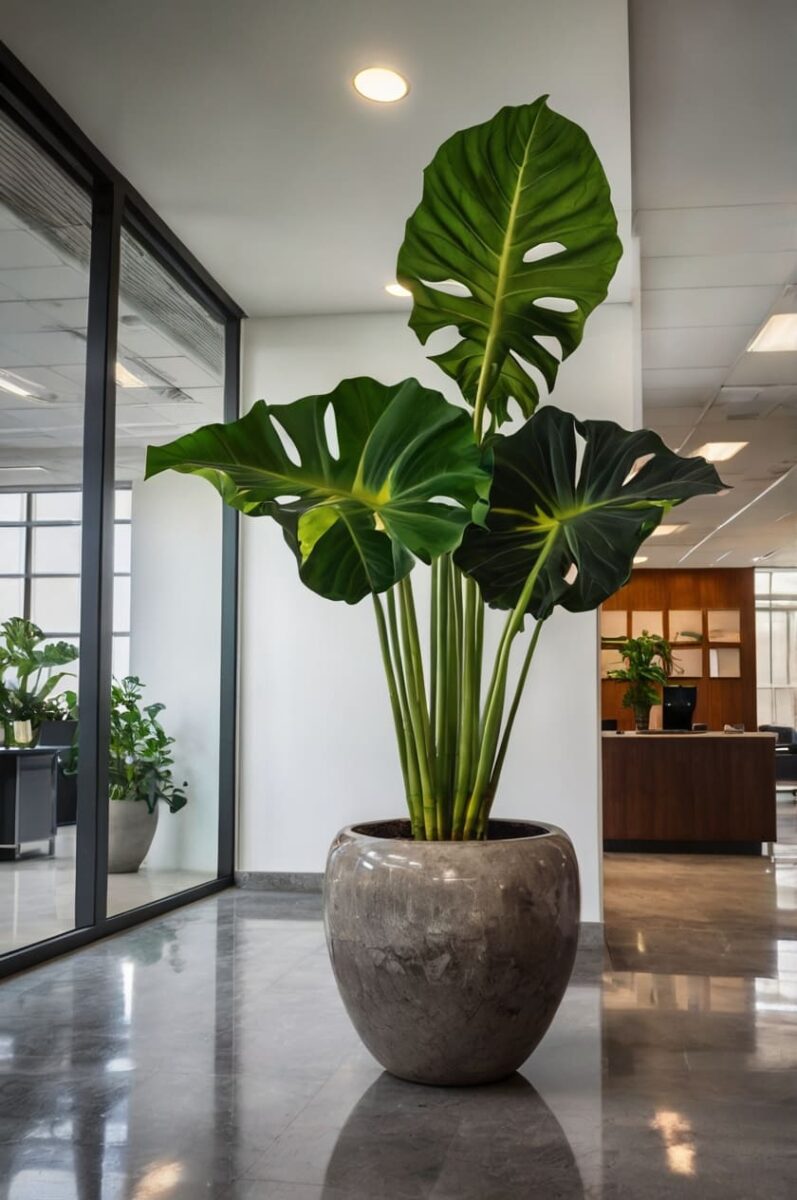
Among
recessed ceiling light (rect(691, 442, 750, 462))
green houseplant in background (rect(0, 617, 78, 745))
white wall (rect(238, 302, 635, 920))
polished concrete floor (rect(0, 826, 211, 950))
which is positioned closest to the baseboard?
white wall (rect(238, 302, 635, 920))

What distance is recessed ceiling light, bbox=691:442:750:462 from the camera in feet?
30.1

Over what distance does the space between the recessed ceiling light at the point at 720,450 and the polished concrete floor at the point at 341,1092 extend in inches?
215

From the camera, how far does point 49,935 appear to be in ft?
14.5

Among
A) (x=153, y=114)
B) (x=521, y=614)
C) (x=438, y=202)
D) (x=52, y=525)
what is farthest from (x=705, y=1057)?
(x=153, y=114)

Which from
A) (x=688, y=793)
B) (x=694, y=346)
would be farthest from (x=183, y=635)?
(x=688, y=793)

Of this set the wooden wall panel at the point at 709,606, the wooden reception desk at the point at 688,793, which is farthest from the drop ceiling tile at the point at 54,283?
the wooden wall panel at the point at 709,606

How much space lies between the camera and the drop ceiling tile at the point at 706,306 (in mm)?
5883

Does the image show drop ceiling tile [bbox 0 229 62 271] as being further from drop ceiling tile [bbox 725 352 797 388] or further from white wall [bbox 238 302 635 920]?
drop ceiling tile [bbox 725 352 797 388]

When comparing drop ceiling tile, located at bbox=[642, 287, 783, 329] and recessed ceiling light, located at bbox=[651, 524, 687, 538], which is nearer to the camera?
drop ceiling tile, located at bbox=[642, 287, 783, 329]

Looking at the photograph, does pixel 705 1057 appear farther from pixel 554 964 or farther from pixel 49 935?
pixel 49 935

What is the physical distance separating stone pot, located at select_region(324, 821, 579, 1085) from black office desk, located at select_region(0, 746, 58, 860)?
6.90 ft

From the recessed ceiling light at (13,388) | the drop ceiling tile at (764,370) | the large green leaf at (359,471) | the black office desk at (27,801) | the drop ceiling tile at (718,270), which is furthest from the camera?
the drop ceiling tile at (764,370)

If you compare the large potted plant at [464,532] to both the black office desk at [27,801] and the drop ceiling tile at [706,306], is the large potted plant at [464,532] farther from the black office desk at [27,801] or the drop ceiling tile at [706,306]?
the drop ceiling tile at [706,306]

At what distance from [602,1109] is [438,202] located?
7.38ft
